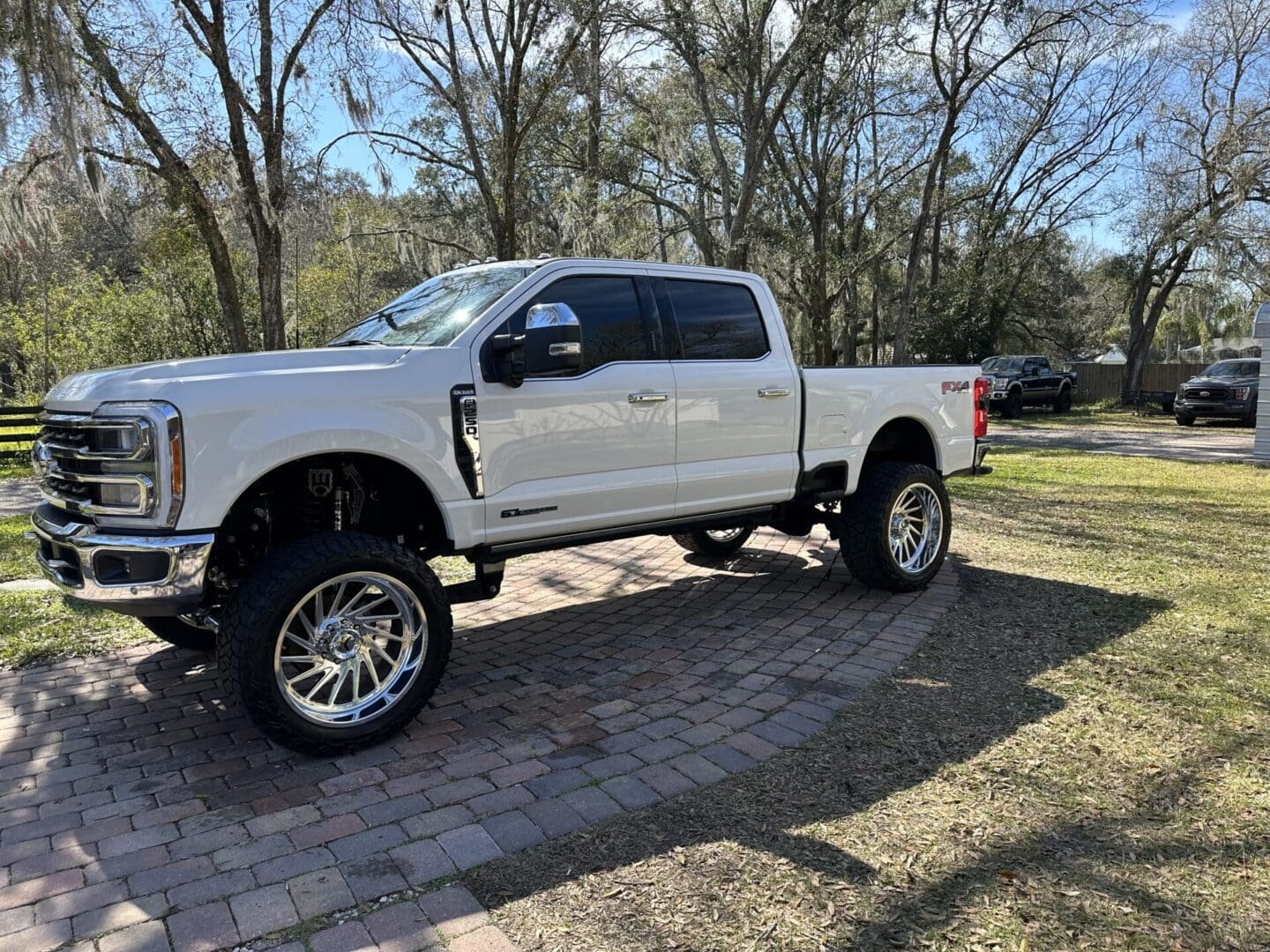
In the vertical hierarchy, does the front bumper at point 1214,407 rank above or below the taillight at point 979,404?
below

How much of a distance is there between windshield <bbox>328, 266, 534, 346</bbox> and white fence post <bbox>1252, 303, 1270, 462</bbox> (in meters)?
12.6

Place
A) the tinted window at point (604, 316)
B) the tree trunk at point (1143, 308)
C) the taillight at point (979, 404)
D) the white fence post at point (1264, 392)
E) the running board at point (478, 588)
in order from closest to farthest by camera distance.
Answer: the running board at point (478, 588), the tinted window at point (604, 316), the taillight at point (979, 404), the white fence post at point (1264, 392), the tree trunk at point (1143, 308)

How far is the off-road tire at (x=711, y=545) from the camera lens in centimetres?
680

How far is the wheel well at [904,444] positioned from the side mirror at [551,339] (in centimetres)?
282

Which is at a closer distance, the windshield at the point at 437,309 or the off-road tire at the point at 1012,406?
the windshield at the point at 437,309

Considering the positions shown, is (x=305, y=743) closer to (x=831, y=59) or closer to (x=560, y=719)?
(x=560, y=719)

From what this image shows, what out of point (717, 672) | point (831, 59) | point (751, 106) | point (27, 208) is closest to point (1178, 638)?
point (717, 672)

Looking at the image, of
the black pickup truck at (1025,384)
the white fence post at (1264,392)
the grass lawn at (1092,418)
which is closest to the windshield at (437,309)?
the white fence post at (1264,392)

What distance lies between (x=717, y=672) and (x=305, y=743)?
2.02 metres

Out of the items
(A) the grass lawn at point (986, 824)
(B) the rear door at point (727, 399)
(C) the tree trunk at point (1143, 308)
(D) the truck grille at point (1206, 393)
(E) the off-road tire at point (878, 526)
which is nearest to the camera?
(A) the grass lawn at point (986, 824)

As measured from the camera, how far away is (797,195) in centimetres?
2492

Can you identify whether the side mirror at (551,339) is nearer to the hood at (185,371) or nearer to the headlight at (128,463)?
the hood at (185,371)

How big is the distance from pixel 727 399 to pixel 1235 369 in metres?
22.2

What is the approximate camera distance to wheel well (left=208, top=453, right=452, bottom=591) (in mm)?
3727
